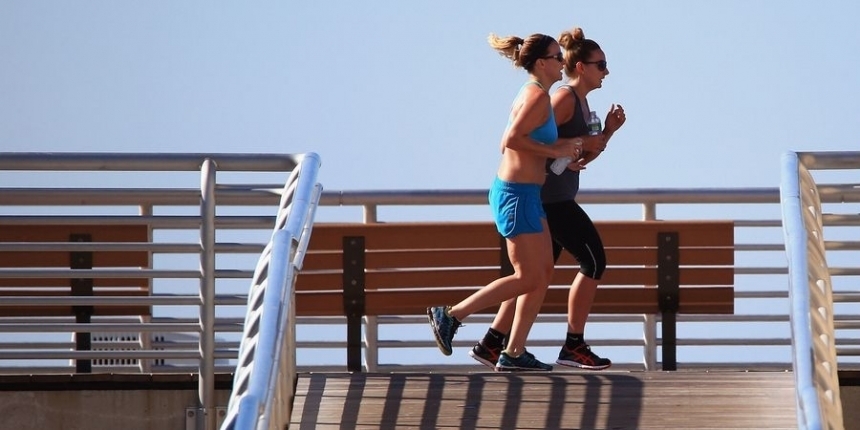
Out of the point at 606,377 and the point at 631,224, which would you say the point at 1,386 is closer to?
the point at 606,377

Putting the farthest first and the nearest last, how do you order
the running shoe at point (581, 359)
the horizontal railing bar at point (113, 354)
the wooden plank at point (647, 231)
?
the wooden plank at point (647, 231)
the horizontal railing bar at point (113, 354)
the running shoe at point (581, 359)

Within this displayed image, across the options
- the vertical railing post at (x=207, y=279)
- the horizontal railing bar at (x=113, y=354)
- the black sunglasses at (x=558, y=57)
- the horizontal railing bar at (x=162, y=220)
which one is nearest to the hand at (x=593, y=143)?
the black sunglasses at (x=558, y=57)

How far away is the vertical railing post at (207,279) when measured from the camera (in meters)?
9.78

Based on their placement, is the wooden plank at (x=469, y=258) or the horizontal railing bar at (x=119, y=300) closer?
the horizontal railing bar at (x=119, y=300)

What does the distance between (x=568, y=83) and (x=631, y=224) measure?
2637 mm

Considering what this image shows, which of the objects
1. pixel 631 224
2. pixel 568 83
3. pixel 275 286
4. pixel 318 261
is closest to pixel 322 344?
pixel 318 261

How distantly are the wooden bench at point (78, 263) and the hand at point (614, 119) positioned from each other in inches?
134

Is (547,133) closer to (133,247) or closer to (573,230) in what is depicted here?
(573,230)

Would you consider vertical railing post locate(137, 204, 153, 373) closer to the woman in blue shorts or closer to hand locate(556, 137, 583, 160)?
the woman in blue shorts

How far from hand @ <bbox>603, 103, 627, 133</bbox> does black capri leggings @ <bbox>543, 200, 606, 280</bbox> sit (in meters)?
0.46

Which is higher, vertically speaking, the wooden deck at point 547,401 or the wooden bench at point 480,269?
the wooden bench at point 480,269

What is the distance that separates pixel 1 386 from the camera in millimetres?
10273

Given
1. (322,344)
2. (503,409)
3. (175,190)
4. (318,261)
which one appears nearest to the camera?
(503,409)

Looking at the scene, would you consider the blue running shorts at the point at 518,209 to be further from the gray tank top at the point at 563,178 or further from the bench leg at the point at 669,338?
the bench leg at the point at 669,338
